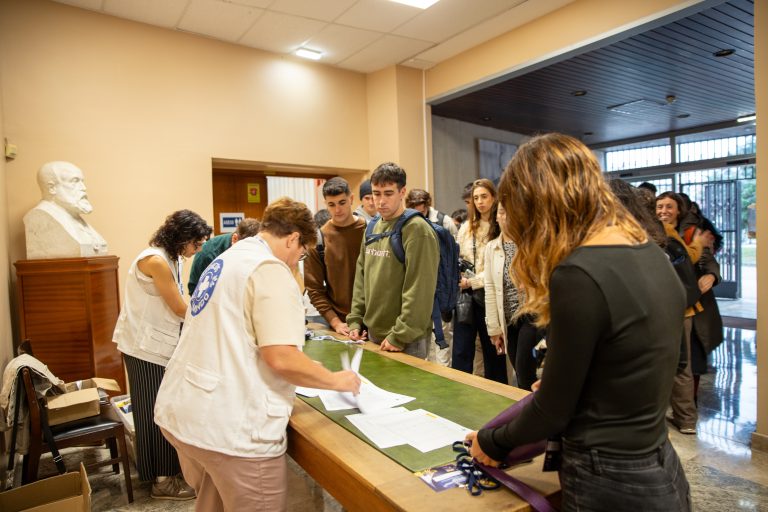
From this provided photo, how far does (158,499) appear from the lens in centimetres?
263

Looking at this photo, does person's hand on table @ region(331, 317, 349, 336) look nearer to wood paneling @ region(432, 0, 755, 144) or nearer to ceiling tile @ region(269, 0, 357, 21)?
ceiling tile @ region(269, 0, 357, 21)

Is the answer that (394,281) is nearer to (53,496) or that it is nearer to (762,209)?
(53,496)

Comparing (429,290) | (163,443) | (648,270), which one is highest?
(648,270)

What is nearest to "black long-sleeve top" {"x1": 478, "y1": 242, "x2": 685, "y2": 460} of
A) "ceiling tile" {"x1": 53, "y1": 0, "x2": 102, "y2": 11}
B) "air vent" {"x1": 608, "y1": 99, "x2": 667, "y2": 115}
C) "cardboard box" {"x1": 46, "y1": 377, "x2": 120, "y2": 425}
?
"cardboard box" {"x1": 46, "y1": 377, "x2": 120, "y2": 425}

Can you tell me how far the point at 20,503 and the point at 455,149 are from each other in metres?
5.97

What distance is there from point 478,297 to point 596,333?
2654mm

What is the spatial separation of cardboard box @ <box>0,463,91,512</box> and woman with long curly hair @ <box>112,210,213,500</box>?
0.53 meters

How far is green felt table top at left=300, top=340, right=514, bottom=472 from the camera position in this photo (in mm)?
1243

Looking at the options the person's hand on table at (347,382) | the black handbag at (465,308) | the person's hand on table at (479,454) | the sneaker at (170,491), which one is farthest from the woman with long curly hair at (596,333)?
the black handbag at (465,308)

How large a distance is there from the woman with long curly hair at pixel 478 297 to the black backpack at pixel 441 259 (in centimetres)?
62

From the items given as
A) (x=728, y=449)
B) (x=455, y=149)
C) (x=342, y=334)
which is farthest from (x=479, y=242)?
(x=455, y=149)

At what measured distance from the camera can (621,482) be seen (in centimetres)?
90

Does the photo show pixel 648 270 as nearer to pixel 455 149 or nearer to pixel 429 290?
pixel 429 290

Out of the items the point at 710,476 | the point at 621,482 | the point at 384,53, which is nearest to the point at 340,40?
the point at 384,53
